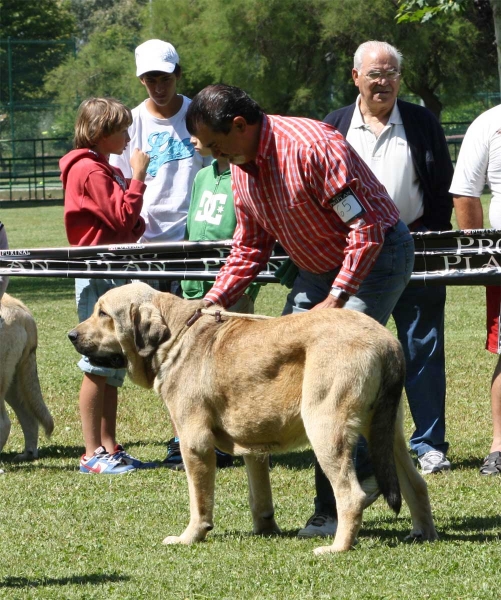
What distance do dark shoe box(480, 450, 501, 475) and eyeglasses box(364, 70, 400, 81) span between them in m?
2.53

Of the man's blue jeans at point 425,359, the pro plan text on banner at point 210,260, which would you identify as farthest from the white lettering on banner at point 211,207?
the man's blue jeans at point 425,359

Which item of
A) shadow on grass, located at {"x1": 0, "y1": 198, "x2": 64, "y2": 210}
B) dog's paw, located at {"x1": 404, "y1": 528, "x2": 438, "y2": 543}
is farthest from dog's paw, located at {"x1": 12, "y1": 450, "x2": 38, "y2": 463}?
shadow on grass, located at {"x1": 0, "y1": 198, "x2": 64, "y2": 210}

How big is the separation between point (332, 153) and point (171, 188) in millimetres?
2778

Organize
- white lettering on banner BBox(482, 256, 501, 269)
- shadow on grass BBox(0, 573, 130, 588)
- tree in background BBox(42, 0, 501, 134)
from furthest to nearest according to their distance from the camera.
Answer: tree in background BBox(42, 0, 501, 134), white lettering on banner BBox(482, 256, 501, 269), shadow on grass BBox(0, 573, 130, 588)

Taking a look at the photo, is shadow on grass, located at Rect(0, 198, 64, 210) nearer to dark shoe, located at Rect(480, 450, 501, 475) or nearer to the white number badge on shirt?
dark shoe, located at Rect(480, 450, 501, 475)

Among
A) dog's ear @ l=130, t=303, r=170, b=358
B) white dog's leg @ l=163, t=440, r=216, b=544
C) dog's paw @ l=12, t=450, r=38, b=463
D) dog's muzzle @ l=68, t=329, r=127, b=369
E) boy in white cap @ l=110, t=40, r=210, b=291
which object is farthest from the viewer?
dog's paw @ l=12, t=450, r=38, b=463

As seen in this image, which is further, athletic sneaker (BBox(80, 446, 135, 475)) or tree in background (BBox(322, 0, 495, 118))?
tree in background (BBox(322, 0, 495, 118))

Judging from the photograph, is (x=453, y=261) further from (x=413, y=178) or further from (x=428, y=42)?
(x=428, y=42)

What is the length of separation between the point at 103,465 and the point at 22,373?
1093mm

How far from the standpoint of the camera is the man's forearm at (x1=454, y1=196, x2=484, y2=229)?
6906 millimetres

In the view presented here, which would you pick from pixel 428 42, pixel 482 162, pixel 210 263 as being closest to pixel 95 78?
pixel 428 42

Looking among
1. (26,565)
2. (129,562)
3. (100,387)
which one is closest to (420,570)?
(129,562)

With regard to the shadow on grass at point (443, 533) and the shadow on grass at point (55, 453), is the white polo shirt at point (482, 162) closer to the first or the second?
the shadow on grass at point (443, 533)

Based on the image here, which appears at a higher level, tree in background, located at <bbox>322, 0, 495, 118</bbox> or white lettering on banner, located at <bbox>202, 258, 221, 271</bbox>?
tree in background, located at <bbox>322, 0, 495, 118</bbox>
